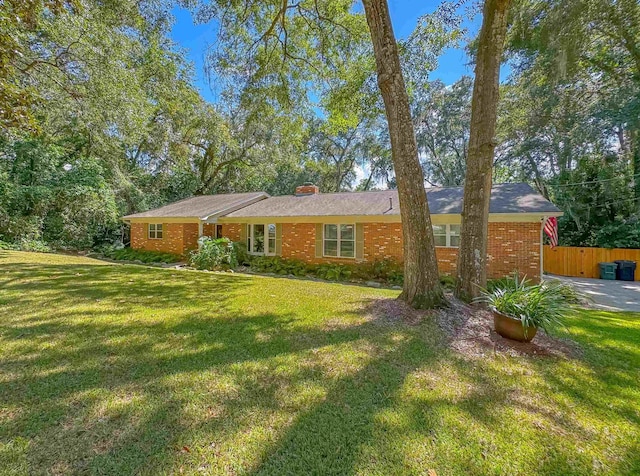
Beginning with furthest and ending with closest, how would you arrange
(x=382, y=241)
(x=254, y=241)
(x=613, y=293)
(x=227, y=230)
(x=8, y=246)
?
(x=227, y=230) → (x=254, y=241) → (x=8, y=246) → (x=382, y=241) → (x=613, y=293)

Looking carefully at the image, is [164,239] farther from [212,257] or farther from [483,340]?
[483,340]

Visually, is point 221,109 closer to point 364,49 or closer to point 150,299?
point 364,49

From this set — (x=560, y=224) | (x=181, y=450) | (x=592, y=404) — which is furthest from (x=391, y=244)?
(x=560, y=224)

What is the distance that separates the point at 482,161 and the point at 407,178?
1384 millimetres

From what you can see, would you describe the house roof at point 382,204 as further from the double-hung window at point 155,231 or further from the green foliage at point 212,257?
the double-hung window at point 155,231

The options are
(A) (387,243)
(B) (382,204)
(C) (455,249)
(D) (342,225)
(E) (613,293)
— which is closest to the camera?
(E) (613,293)

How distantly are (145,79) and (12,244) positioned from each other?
42.4ft

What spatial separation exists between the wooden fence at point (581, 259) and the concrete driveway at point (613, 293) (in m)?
1.19

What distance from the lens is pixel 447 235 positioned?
11242 millimetres

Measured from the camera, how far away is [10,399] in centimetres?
269

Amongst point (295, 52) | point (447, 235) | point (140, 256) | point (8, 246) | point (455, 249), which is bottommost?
point (140, 256)

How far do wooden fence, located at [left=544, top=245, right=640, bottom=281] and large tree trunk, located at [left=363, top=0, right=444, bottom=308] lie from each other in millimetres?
13577

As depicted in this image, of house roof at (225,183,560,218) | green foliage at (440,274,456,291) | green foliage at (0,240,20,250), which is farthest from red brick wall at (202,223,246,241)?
green foliage at (440,274,456,291)

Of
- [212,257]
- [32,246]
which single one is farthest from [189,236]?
[32,246]
